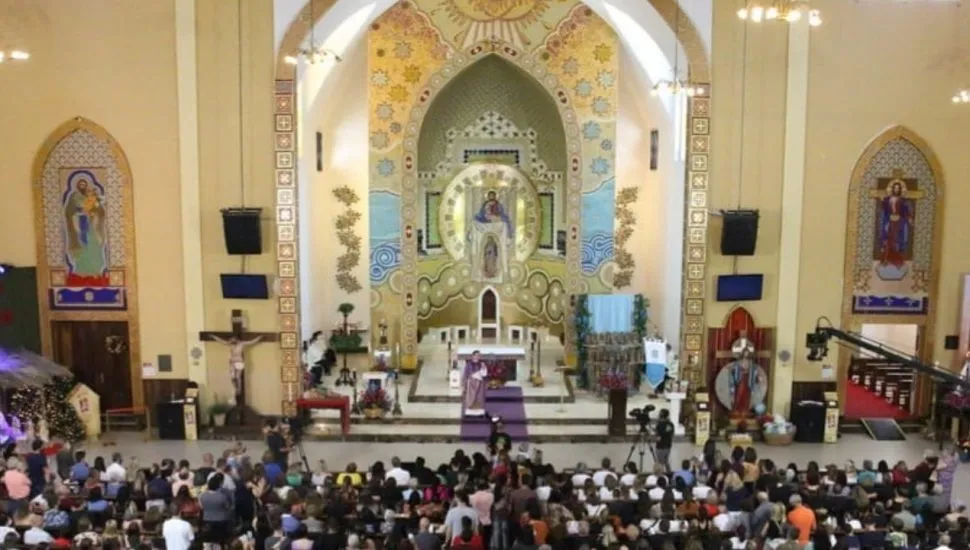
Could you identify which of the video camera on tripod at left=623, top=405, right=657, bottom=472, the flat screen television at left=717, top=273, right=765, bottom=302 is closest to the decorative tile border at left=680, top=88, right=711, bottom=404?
the flat screen television at left=717, top=273, right=765, bottom=302

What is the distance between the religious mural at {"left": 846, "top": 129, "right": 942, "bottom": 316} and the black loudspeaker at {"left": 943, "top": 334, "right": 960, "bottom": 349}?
1.91 ft

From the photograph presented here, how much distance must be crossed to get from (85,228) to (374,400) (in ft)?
19.2

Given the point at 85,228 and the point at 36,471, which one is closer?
the point at 36,471

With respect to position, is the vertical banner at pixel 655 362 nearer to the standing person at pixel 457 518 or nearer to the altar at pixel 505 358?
the altar at pixel 505 358

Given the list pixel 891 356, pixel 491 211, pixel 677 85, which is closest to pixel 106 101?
pixel 491 211

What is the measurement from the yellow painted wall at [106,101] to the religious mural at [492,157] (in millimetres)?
5326

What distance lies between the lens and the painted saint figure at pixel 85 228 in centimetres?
1627

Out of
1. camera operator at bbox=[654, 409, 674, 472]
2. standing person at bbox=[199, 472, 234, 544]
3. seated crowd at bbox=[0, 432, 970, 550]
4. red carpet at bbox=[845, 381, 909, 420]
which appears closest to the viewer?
seated crowd at bbox=[0, 432, 970, 550]

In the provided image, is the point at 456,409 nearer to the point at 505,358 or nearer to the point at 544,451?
the point at 505,358

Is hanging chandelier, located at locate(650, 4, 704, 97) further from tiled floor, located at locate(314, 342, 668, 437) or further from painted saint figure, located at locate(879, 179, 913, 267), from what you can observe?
tiled floor, located at locate(314, 342, 668, 437)

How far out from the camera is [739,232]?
16.1 meters

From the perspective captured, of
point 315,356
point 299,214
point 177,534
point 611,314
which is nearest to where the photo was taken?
point 177,534

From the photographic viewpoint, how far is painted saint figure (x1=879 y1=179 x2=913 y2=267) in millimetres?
16500

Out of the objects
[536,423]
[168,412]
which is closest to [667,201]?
[536,423]
